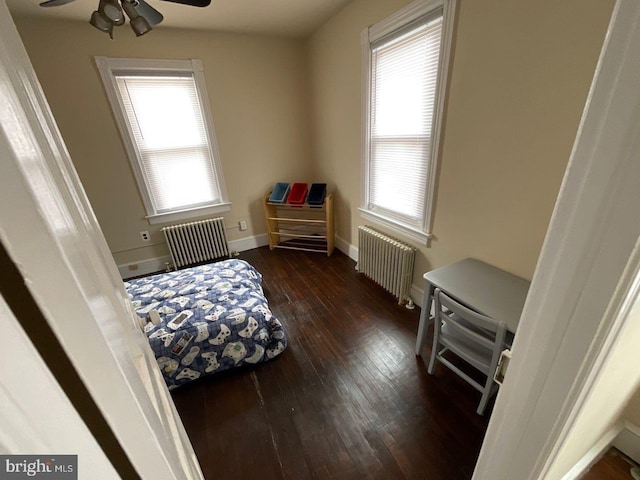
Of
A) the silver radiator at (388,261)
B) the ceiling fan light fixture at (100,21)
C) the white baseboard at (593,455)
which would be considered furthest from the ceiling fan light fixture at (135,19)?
the white baseboard at (593,455)

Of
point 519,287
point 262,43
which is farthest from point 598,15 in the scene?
point 262,43

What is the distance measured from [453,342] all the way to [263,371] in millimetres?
1285

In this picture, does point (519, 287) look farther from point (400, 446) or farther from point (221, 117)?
point (221, 117)

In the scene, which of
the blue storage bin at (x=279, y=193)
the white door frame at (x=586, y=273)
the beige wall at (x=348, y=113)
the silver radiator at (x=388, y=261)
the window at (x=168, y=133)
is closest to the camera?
the white door frame at (x=586, y=273)

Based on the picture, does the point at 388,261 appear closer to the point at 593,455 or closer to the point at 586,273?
the point at 593,455

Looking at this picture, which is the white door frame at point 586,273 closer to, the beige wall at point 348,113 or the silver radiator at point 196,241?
the beige wall at point 348,113

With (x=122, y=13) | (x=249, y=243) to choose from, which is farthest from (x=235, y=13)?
(x=249, y=243)

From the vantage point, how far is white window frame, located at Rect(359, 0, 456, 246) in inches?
65.1

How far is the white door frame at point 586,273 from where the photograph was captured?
388 millimetres

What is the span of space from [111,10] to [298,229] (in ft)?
9.16

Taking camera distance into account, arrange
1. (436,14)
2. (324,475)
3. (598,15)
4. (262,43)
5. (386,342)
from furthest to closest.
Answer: (262,43)
(386,342)
(436,14)
(324,475)
(598,15)

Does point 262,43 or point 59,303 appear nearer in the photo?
point 59,303

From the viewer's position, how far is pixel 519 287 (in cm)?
150

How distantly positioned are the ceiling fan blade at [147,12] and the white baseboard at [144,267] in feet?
8.14
